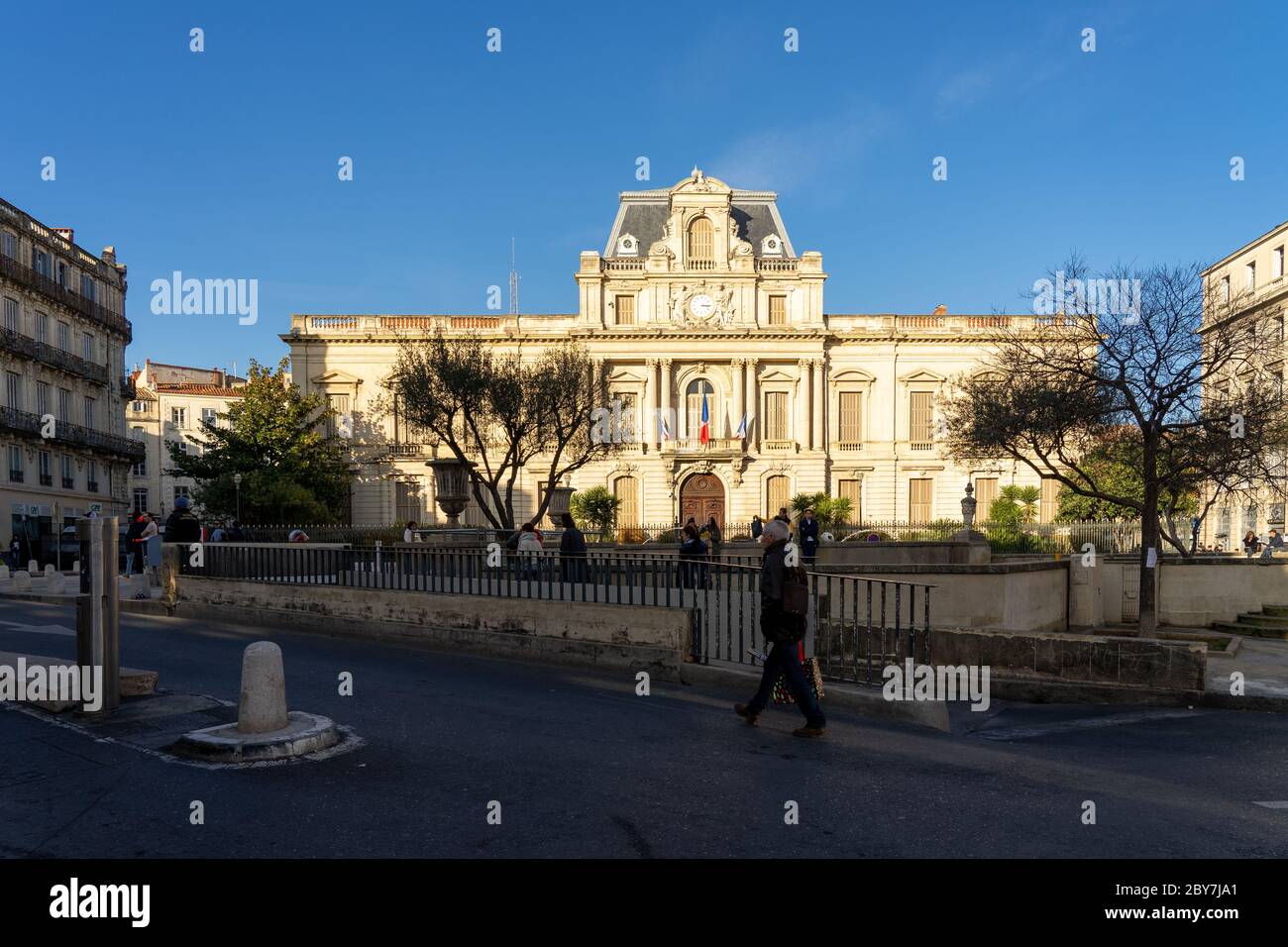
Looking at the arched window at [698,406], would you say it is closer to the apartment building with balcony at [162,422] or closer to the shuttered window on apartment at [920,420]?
the shuttered window on apartment at [920,420]

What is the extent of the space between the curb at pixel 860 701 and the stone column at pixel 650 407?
122 feet

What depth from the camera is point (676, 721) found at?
770cm

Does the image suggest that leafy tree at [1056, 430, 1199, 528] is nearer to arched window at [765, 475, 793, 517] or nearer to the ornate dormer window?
arched window at [765, 475, 793, 517]

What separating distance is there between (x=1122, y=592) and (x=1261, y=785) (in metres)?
16.4

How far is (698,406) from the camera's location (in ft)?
155

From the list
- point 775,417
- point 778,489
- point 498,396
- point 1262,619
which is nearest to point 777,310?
point 775,417

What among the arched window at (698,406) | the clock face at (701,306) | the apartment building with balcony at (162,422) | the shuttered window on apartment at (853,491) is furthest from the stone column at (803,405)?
the apartment building with balcony at (162,422)

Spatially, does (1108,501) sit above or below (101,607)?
above

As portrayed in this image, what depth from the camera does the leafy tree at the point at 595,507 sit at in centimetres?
4009

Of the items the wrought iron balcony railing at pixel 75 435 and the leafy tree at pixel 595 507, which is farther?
the leafy tree at pixel 595 507

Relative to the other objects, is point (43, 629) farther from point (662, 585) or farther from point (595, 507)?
point (595, 507)

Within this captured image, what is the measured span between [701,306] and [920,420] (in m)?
14.0
